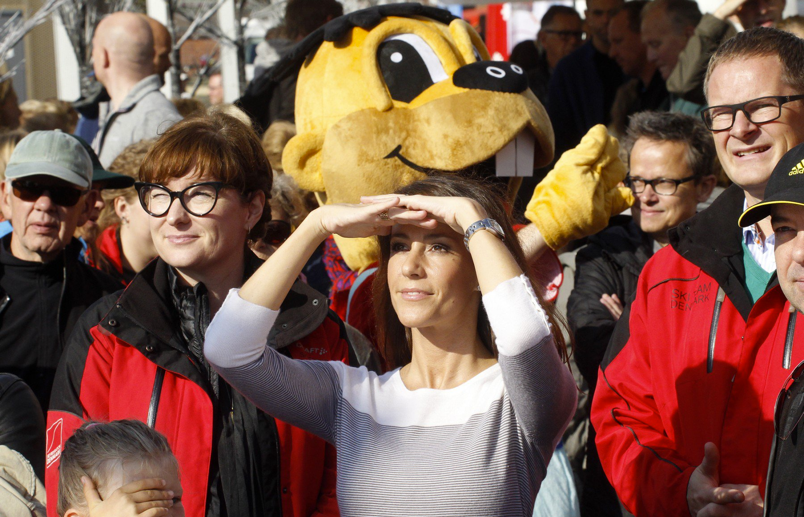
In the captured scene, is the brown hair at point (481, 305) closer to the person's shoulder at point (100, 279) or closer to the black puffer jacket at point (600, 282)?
the black puffer jacket at point (600, 282)

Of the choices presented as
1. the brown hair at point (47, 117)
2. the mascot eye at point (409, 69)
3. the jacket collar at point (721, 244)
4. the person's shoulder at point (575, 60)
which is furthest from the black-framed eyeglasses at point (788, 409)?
the brown hair at point (47, 117)

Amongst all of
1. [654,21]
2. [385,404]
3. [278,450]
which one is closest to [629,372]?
[385,404]

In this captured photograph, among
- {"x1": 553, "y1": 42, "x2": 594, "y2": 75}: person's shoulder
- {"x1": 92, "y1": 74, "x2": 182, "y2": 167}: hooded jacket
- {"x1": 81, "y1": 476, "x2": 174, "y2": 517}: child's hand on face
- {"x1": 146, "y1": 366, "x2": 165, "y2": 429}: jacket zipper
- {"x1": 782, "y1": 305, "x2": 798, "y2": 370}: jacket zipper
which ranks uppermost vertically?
{"x1": 553, "y1": 42, "x2": 594, "y2": 75}: person's shoulder

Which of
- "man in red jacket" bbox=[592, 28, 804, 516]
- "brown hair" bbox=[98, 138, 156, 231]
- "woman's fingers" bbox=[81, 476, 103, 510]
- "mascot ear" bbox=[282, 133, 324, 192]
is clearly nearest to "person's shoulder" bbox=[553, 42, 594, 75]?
"mascot ear" bbox=[282, 133, 324, 192]

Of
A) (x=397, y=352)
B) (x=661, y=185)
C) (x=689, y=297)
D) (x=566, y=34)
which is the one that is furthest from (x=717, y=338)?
(x=566, y=34)

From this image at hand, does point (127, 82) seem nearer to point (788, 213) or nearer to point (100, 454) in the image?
point (100, 454)

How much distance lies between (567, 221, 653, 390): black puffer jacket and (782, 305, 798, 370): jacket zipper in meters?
1.19

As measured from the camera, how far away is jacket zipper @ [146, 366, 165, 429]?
2361 mm

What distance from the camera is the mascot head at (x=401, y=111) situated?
3484mm

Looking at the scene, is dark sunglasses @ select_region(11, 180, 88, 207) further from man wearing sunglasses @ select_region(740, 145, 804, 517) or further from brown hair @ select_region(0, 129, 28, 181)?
man wearing sunglasses @ select_region(740, 145, 804, 517)

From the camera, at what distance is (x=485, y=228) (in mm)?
2098

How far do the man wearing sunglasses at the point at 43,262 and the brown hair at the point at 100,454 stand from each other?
3.92 ft

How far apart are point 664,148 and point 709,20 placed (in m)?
1.58

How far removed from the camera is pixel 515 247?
2.31 m
